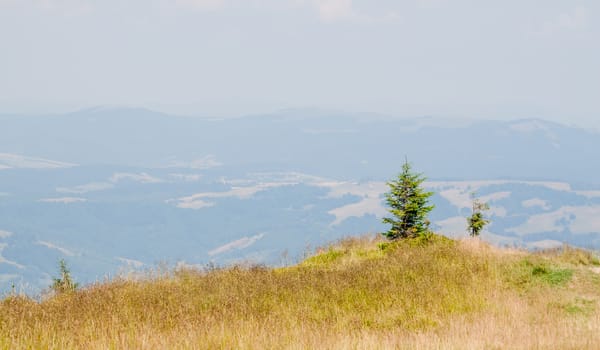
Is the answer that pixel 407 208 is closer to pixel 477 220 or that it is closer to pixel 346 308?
pixel 477 220

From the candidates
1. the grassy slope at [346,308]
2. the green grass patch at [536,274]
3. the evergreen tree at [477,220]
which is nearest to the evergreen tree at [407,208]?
the evergreen tree at [477,220]

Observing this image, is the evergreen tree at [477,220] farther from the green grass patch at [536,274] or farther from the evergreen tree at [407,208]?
the green grass patch at [536,274]

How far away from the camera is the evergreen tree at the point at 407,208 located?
2564 cm

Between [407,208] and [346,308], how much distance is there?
14206 millimetres

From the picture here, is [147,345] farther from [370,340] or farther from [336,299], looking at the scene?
[336,299]

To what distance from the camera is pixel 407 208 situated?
26.0 meters

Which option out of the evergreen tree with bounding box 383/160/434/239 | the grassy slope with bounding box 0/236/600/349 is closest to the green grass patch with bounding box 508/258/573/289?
the grassy slope with bounding box 0/236/600/349

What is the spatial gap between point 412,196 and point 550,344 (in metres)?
17.8

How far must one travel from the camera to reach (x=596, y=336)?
933cm

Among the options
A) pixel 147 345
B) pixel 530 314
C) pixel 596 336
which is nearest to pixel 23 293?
pixel 147 345

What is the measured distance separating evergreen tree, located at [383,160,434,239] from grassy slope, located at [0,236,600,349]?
26.2ft

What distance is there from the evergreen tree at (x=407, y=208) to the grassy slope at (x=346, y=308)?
7.97 m

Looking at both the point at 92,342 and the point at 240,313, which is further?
the point at 240,313

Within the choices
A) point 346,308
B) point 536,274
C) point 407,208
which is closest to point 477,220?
point 407,208
